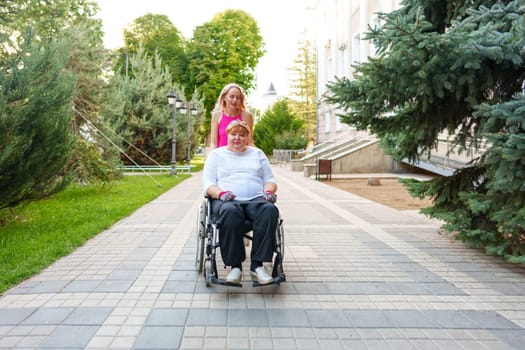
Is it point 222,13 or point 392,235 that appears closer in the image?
point 392,235

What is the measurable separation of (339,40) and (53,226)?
27.6 m

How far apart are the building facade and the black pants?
1929 centimetres

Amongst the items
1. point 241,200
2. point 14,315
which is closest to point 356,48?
point 241,200

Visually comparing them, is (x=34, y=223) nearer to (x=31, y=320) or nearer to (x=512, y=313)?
(x=31, y=320)

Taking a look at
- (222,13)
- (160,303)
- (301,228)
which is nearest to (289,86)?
(222,13)

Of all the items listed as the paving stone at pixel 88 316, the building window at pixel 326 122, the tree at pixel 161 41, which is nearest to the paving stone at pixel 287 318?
the paving stone at pixel 88 316

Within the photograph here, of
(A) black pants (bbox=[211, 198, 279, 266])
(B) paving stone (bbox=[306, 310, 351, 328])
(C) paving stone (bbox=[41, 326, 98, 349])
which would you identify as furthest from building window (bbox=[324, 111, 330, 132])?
(C) paving stone (bbox=[41, 326, 98, 349])

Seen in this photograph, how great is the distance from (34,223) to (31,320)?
15.5 feet

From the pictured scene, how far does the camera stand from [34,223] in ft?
25.5

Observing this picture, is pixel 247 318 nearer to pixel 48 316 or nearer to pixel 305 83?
pixel 48 316

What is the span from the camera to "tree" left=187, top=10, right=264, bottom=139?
3743 cm

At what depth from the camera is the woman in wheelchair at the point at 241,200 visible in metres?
4.14

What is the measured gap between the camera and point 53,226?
Result: 294 inches

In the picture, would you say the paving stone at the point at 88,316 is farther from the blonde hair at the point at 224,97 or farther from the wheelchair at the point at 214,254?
the blonde hair at the point at 224,97
